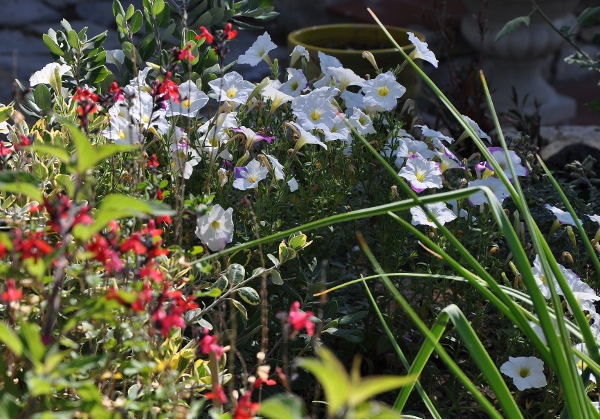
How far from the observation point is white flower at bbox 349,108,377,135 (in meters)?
1.72

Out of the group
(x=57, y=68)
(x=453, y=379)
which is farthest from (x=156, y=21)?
(x=453, y=379)

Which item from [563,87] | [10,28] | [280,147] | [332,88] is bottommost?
[563,87]

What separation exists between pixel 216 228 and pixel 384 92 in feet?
1.75

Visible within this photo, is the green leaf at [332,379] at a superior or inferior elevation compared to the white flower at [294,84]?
superior

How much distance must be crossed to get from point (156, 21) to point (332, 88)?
49 cm

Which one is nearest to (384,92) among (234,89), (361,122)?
(361,122)

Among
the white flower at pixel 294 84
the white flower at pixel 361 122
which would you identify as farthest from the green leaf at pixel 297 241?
the white flower at pixel 294 84

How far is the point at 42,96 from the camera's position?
175 cm

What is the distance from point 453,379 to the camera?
1.69 meters

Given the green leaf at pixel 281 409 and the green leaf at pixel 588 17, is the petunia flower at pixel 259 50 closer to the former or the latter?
the green leaf at pixel 588 17

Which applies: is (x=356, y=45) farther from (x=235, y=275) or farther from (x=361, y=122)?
(x=235, y=275)

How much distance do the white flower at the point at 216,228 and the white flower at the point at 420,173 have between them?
1.28 ft

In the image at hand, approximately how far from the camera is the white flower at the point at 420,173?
165cm

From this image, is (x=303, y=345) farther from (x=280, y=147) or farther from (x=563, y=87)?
(x=563, y=87)
